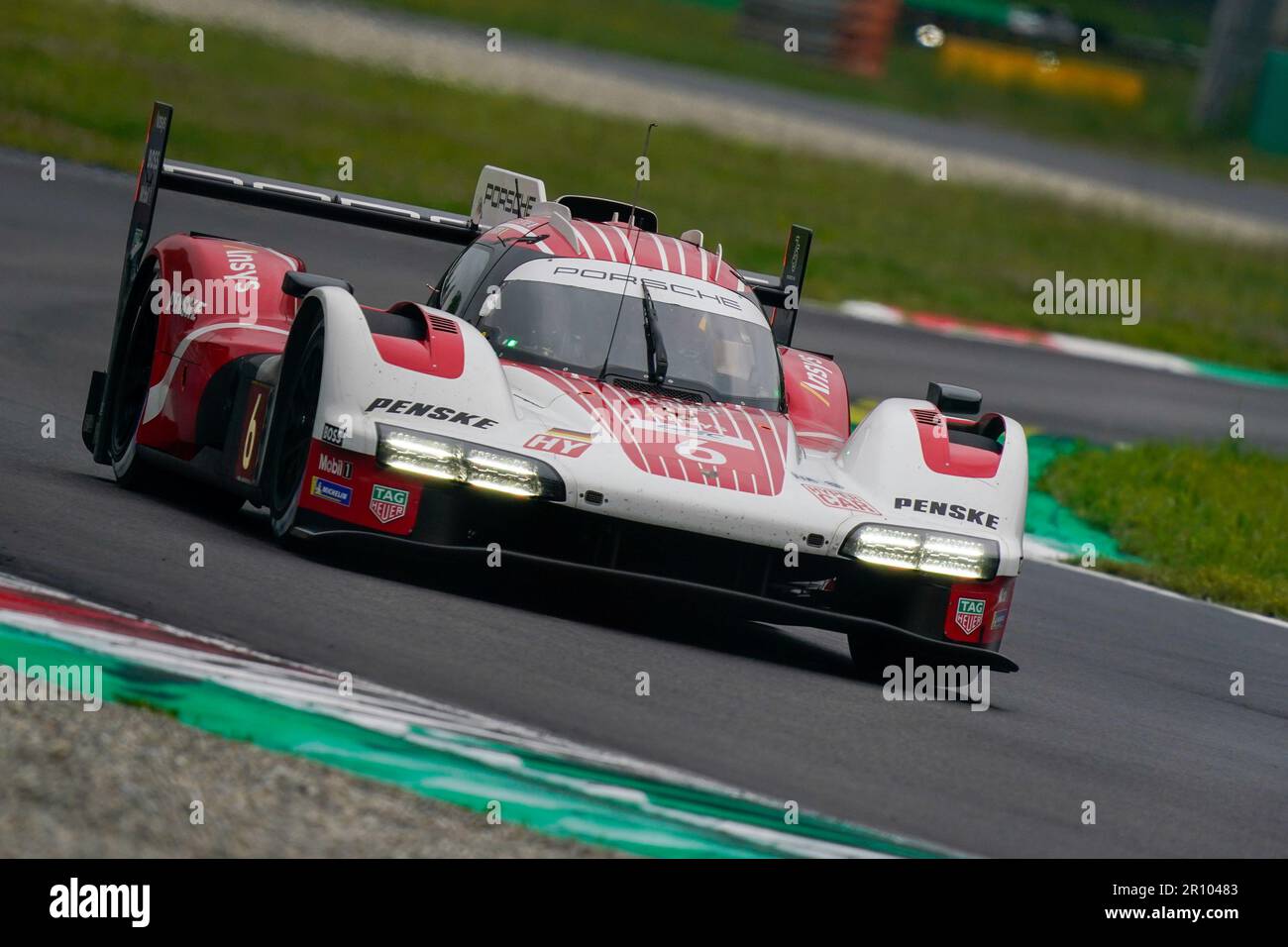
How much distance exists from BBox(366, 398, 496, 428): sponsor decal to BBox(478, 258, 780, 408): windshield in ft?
3.06

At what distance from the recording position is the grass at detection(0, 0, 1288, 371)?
839 inches

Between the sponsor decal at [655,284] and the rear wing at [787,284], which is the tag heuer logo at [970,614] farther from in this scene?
the rear wing at [787,284]

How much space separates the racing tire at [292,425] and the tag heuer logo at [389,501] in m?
0.41

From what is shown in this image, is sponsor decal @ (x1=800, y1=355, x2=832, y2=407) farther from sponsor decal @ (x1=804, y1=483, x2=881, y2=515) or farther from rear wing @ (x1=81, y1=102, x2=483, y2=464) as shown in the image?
rear wing @ (x1=81, y1=102, x2=483, y2=464)

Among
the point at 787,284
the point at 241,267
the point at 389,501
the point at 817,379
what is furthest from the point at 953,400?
the point at 241,267

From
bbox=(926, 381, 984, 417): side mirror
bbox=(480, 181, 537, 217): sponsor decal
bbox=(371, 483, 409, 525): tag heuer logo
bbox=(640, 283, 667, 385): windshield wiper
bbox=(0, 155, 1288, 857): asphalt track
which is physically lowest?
bbox=(0, 155, 1288, 857): asphalt track

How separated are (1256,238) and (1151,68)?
59.3 feet

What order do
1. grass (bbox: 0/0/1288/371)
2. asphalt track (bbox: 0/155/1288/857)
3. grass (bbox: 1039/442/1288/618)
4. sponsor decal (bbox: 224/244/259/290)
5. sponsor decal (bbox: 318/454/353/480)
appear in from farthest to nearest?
grass (bbox: 0/0/1288/371), grass (bbox: 1039/442/1288/618), sponsor decal (bbox: 224/244/259/290), sponsor decal (bbox: 318/454/353/480), asphalt track (bbox: 0/155/1288/857)

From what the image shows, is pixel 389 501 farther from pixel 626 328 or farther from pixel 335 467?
pixel 626 328

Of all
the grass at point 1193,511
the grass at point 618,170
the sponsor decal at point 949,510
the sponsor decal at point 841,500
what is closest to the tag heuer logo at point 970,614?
the sponsor decal at point 949,510

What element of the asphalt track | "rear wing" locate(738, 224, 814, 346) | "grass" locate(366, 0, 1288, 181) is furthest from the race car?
"grass" locate(366, 0, 1288, 181)

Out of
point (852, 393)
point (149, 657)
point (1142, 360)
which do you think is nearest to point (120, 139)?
point (852, 393)

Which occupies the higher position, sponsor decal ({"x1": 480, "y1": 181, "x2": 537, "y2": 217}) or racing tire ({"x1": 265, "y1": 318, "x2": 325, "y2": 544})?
sponsor decal ({"x1": 480, "y1": 181, "x2": 537, "y2": 217})

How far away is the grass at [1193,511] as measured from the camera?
38.0 ft
